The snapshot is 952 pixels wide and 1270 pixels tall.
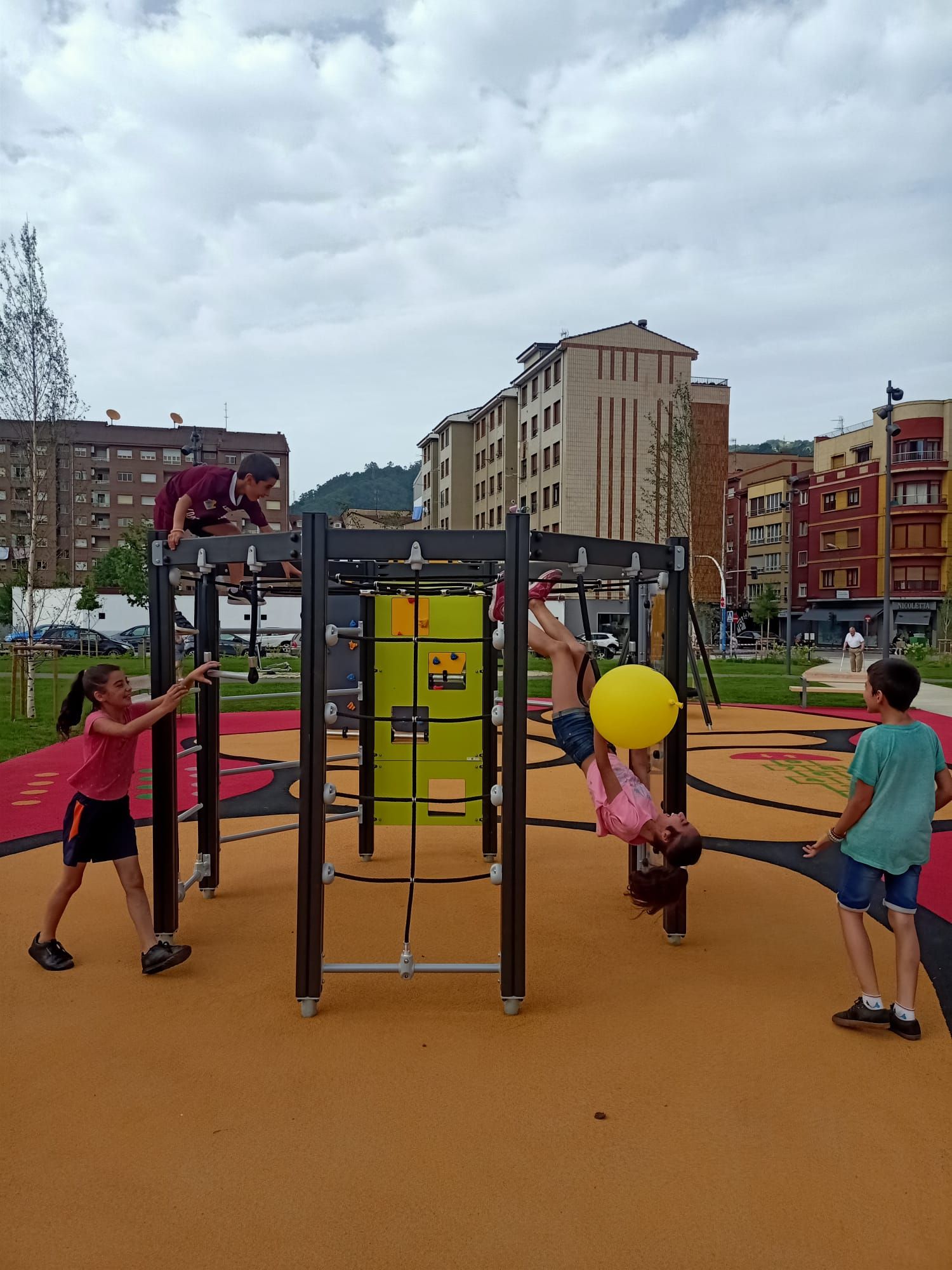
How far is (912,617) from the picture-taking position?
48344 millimetres

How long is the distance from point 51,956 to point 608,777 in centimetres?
283

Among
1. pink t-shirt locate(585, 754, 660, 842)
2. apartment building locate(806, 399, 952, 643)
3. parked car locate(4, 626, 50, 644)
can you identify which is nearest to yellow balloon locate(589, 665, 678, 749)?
pink t-shirt locate(585, 754, 660, 842)

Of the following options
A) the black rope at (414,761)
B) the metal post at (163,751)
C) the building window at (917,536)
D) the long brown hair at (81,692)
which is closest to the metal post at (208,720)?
the metal post at (163,751)

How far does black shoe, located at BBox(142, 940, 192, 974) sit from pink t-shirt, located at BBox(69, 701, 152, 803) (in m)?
0.76

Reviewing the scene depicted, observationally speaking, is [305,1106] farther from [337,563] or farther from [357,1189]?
[337,563]

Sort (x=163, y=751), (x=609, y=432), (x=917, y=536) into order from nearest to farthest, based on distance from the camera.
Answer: (x=163, y=751) < (x=609, y=432) < (x=917, y=536)

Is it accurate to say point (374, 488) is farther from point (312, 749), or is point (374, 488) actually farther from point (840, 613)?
point (312, 749)

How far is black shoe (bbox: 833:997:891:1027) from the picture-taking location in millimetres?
3635

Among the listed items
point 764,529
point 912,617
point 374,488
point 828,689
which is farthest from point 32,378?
point 374,488

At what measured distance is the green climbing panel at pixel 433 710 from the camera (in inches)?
245

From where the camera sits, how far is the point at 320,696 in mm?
3820

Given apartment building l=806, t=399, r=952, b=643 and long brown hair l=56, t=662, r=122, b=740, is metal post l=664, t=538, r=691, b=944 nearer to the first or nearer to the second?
long brown hair l=56, t=662, r=122, b=740

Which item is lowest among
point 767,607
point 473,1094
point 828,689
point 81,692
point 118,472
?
point 828,689

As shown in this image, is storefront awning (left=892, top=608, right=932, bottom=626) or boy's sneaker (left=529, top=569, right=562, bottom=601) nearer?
boy's sneaker (left=529, top=569, right=562, bottom=601)
